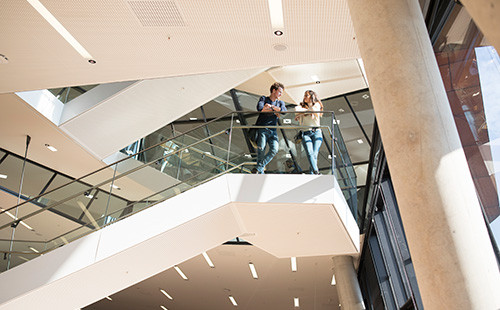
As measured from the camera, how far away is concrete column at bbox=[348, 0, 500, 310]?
81.7 inches

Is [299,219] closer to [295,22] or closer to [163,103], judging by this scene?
[295,22]

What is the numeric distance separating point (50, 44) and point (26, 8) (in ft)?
2.45

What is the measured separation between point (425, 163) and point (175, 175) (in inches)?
232

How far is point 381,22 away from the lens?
103 inches

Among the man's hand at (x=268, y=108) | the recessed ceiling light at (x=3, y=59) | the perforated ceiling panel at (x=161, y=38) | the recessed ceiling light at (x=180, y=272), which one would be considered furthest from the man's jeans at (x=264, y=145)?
the recessed ceiling light at (x=180, y=272)

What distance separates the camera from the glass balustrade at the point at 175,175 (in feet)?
24.2

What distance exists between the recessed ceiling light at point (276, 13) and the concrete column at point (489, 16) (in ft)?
11.9

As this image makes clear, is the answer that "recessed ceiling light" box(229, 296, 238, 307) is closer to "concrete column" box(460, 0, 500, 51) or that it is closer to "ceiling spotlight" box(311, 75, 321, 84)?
"ceiling spotlight" box(311, 75, 321, 84)

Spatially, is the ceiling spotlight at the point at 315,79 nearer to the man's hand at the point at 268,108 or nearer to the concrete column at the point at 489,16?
the man's hand at the point at 268,108

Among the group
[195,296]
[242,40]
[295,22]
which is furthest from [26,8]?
Answer: [195,296]

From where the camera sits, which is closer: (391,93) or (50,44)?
(391,93)

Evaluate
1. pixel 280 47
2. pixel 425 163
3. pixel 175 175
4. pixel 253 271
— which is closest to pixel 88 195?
pixel 175 175

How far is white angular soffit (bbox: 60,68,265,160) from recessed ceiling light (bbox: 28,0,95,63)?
9.61 ft

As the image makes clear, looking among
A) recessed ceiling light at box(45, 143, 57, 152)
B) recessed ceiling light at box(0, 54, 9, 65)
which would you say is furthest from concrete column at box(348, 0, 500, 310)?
recessed ceiling light at box(45, 143, 57, 152)
